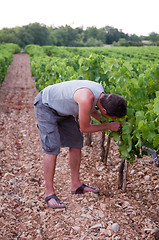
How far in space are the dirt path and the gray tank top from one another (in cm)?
140

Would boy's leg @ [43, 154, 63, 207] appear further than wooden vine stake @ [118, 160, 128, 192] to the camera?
No

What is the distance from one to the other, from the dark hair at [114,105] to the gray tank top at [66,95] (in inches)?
6.5

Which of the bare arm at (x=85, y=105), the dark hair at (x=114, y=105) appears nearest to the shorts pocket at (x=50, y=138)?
the bare arm at (x=85, y=105)

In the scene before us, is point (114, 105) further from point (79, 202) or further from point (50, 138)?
point (79, 202)

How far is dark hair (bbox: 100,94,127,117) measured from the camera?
3084 mm

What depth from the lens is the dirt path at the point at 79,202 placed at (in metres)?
3.42

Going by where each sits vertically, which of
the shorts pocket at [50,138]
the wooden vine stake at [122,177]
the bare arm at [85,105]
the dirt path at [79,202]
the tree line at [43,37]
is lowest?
the dirt path at [79,202]

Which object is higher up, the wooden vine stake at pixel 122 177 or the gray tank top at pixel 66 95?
the gray tank top at pixel 66 95

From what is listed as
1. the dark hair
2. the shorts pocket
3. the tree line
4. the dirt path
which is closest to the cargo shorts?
the shorts pocket

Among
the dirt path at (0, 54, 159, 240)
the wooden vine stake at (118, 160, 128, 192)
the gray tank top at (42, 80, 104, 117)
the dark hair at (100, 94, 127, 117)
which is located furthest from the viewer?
the wooden vine stake at (118, 160, 128, 192)

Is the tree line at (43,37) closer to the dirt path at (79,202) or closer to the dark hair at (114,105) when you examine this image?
the dirt path at (79,202)

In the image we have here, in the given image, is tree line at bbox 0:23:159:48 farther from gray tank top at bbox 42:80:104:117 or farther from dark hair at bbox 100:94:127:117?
dark hair at bbox 100:94:127:117

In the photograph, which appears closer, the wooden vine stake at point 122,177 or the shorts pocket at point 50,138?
the shorts pocket at point 50,138

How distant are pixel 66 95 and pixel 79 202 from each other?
5.39 feet
